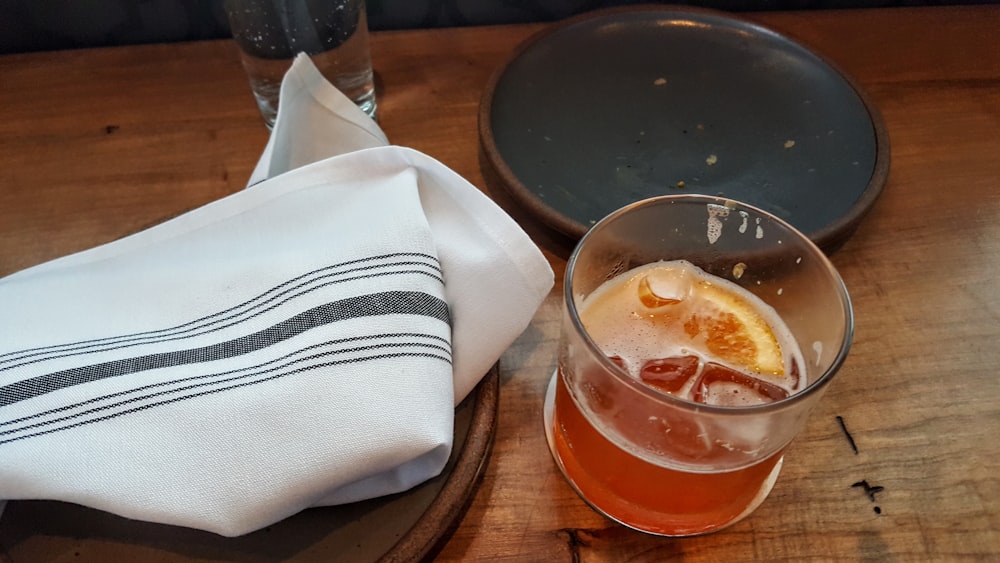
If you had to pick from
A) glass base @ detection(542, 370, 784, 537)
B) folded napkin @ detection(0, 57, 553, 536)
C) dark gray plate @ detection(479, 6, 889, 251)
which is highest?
folded napkin @ detection(0, 57, 553, 536)

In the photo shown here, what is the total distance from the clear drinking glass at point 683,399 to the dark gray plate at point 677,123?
0.09m

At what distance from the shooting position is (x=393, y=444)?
414mm

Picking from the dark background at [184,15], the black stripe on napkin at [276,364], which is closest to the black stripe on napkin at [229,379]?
the black stripe on napkin at [276,364]

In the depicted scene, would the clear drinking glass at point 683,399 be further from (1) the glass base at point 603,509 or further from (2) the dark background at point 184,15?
(2) the dark background at point 184,15

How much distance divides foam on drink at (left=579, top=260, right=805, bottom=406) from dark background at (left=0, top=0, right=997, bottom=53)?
17.9 inches

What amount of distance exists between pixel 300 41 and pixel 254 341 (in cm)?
33

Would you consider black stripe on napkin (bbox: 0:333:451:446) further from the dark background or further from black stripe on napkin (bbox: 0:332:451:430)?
the dark background

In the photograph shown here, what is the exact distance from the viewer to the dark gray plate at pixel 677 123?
0.63 m

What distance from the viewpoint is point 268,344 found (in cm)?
45

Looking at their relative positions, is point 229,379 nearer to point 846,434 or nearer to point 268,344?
point 268,344

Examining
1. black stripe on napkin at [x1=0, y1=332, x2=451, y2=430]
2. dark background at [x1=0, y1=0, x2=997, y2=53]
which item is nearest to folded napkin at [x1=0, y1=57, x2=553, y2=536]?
black stripe on napkin at [x1=0, y1=332, x2=451, y2=430]

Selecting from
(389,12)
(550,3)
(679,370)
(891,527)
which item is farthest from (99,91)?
(891,527)

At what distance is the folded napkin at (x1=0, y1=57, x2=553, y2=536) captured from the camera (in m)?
0.40

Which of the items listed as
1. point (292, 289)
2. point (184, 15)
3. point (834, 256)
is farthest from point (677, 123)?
point (184, 15)
